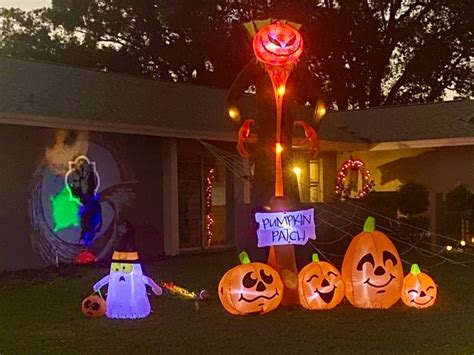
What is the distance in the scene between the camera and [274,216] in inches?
346

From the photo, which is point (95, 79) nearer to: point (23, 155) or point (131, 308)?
point (23, 155)

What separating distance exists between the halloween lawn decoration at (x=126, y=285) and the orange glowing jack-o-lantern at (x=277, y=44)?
2.62 metres

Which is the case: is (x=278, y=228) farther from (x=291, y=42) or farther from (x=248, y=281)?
(x=291, y=42)

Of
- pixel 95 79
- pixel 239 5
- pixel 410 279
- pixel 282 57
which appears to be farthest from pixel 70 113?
pixel 239 5

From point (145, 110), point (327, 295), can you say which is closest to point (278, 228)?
point (327, 295)

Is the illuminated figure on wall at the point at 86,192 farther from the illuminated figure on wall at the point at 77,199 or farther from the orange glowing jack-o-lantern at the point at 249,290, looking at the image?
the orange glowing jack-o-lantern at the point at 249,290

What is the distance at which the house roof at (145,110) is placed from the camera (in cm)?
1269

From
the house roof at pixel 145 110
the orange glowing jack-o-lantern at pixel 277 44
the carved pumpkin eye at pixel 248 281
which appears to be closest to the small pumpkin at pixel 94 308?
the carved pumpkin eye at pixel 248 281

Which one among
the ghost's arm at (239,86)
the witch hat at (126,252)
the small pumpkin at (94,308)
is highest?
the ghost's arm at (239,86)

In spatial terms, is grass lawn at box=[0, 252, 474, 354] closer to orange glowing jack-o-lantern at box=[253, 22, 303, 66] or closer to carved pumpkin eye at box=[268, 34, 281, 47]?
orange glowing jack-o-lantern at box=[253, 22, 303, 66]

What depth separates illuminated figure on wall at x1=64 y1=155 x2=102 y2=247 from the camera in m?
13.1

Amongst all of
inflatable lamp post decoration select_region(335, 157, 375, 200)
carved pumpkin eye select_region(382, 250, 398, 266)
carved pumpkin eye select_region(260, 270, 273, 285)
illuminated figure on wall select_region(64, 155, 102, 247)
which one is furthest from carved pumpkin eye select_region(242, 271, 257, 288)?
inflatable lamp post decoration select_region(335, 157, 375, 200)

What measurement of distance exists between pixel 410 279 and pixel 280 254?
149cm

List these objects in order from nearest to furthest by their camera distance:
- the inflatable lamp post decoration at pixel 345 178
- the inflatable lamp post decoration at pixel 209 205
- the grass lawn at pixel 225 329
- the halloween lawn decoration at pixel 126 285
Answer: the grass lawn at pixel 225 329 → the halloween lawn decoration at pixel 126 285 → the inflatable lamp post decoration at pixel 209 205 → the inflatable lamp post decoration at pixel 345 178
